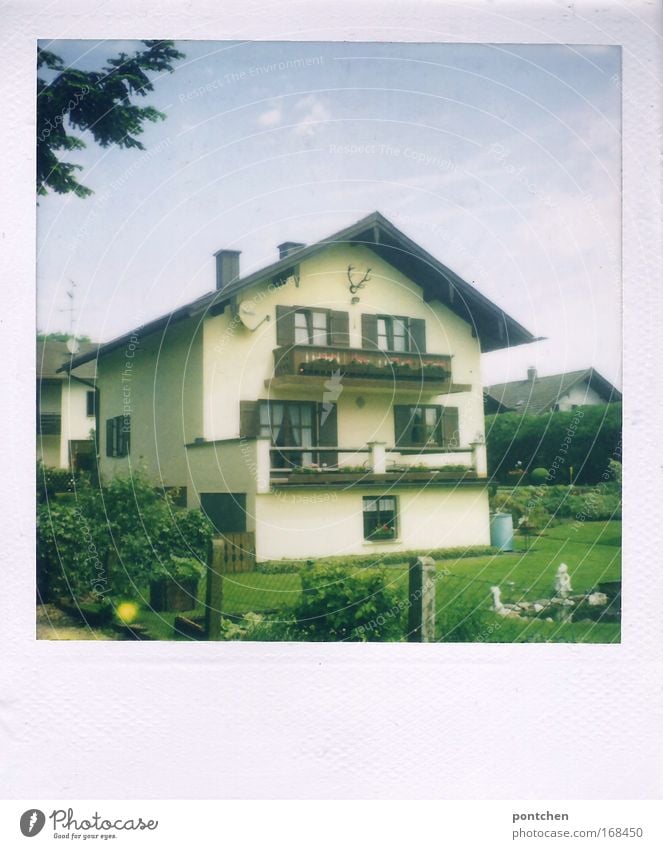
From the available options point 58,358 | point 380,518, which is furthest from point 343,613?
point 58,358

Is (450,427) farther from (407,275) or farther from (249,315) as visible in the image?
(249,315)

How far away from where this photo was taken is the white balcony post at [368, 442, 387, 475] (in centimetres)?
186

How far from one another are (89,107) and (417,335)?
1.05 m

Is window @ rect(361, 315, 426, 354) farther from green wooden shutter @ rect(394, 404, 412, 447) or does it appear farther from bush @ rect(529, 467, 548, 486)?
bush @ rect(529, 467, 548, 486)

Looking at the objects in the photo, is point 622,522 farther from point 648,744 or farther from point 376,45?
point 376,45

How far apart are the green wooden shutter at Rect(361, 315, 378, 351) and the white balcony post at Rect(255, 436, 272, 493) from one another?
37 centimetres

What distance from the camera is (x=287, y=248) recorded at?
178 centimetres

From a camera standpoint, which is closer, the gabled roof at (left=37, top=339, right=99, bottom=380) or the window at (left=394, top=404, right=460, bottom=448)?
the gabled roof at (left=37, top=339, right=99, bottom=380)

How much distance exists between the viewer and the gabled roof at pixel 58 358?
1750 mm

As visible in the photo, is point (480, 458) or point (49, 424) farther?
point (480, 458)

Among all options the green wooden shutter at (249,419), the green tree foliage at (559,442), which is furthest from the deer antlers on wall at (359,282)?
the green tree foliage at (559,442)

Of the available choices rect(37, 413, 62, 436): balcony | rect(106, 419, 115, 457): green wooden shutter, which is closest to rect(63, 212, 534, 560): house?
rect(106, 419, 115, 457): green wooden shutter

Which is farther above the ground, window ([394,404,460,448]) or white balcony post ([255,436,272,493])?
window ([394,404,460,448])

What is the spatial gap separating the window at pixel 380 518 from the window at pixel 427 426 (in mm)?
166
